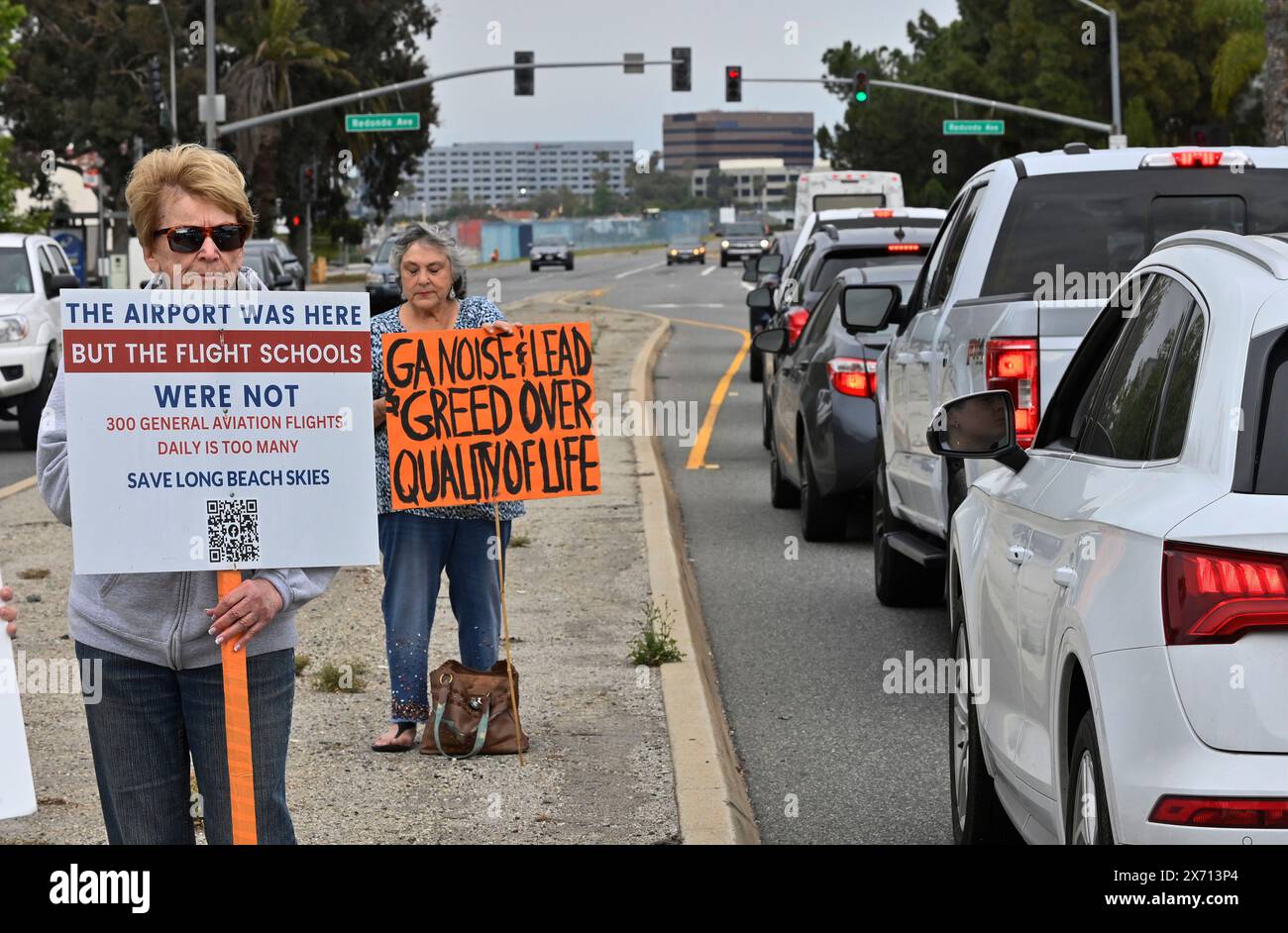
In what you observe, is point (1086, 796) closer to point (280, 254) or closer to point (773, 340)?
point (773, 340)

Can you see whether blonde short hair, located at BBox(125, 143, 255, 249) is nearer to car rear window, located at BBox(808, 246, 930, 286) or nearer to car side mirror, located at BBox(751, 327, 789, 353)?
car side mirror, located at BBox(751, 327, 789, 353)

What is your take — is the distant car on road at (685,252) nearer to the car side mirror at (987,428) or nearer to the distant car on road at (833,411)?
the distant car on road at (833,411)

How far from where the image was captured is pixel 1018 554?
486cm

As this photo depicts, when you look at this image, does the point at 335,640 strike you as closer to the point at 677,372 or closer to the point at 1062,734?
the point at 1062,734

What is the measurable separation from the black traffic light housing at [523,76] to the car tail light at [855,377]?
109 feet

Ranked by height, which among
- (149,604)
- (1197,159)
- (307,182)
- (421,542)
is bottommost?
(421,542)

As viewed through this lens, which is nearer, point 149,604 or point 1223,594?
point 1223,594

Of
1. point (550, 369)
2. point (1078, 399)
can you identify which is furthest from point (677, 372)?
point (1078, 399)

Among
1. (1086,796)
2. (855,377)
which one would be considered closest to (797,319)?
(855,377)

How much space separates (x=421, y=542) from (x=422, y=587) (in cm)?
17

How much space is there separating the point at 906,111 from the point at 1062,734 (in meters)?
83.2

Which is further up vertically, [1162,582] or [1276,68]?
[1276,68]

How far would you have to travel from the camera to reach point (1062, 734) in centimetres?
424

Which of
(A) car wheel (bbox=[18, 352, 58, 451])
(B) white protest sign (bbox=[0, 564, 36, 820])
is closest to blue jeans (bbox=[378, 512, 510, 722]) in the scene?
(B) white protest sign (bbox=[0, 564, 36, 820])
